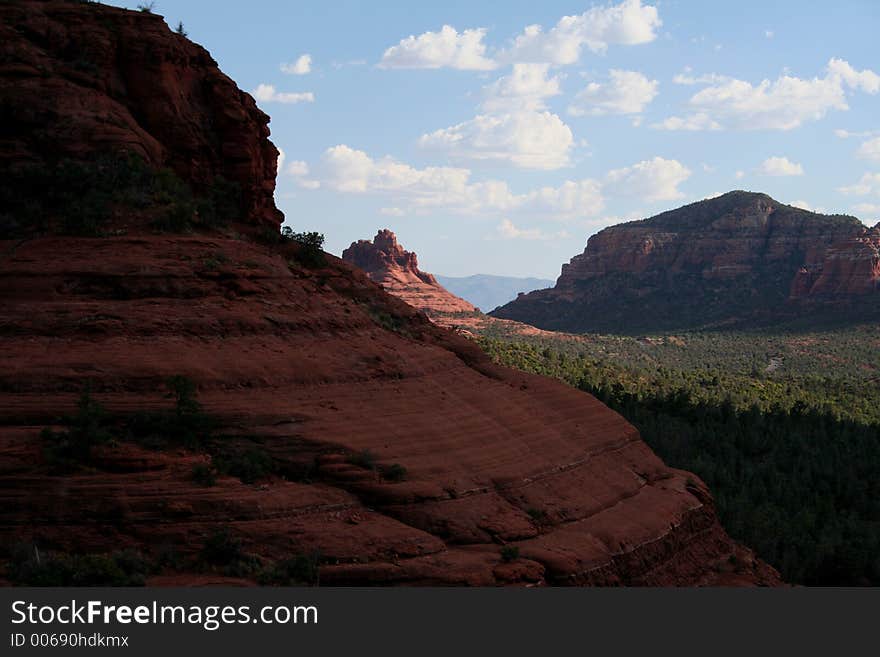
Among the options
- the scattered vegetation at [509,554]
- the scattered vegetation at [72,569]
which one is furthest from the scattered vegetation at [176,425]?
the scattered vegetation at [509,554]

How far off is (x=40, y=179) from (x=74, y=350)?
354 inches

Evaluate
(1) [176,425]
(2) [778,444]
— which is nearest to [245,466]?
(1) [176,425]

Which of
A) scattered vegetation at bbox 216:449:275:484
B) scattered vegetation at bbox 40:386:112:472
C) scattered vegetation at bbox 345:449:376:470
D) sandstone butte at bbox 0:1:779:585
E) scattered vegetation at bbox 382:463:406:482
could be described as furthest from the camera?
scattered vegetation at bbox 382:463:406:482

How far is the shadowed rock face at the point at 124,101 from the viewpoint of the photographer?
3130 centimetres

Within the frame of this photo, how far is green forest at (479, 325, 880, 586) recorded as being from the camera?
45000 mm

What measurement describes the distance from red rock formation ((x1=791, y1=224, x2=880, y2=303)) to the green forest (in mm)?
59470

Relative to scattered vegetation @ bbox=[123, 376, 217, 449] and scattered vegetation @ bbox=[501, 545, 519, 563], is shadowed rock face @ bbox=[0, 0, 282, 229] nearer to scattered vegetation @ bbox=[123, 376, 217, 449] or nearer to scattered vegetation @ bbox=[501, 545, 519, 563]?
scattered vegetation @ bbox=[123, 376, 217, 449]

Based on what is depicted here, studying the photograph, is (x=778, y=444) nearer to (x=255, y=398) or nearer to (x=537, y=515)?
(x=537, y=515)

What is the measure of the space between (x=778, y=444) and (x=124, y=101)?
1984 inches

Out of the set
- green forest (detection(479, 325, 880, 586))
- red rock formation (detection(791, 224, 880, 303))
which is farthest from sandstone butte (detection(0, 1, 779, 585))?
red rock formation (detection(791, 224, 880, 303))

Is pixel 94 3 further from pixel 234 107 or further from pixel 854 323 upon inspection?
pixel 854 323

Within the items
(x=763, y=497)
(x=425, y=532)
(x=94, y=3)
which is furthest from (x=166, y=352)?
(x=763, y=497)

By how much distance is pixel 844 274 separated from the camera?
180 m

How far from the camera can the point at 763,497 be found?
54406 mm
